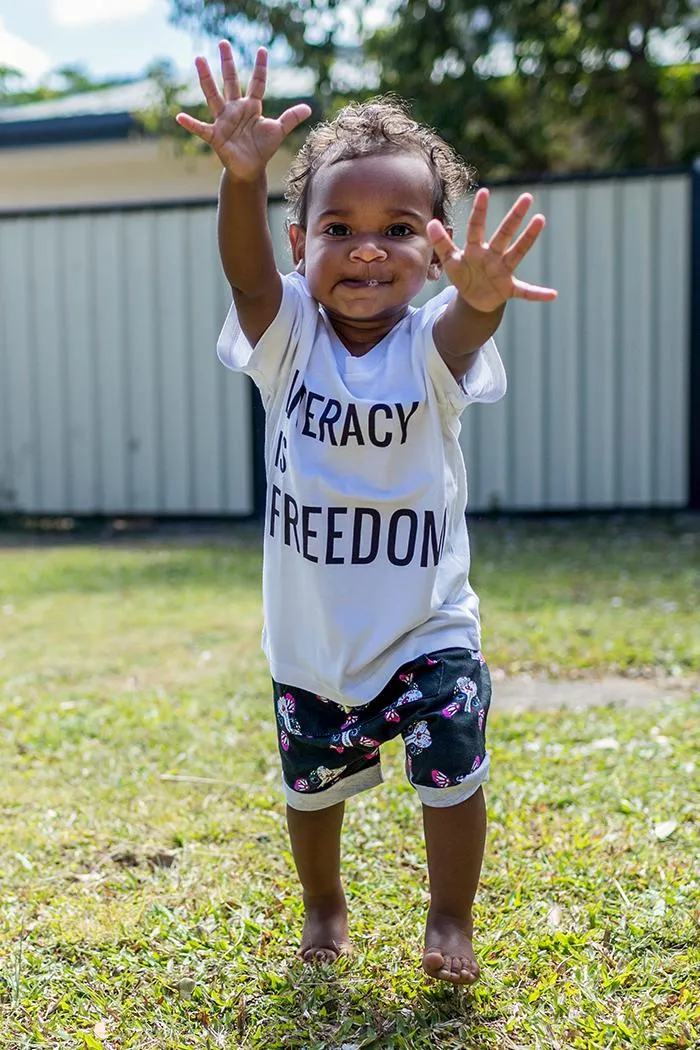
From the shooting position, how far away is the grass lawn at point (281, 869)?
211 cm

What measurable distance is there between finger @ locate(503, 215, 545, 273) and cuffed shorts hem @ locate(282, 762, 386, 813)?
0.98 m

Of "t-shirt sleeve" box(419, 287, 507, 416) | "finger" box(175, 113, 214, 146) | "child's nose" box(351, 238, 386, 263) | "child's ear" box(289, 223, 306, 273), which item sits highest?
"finger" box(175, 113, 214, 146)

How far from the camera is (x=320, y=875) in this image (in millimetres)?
2352

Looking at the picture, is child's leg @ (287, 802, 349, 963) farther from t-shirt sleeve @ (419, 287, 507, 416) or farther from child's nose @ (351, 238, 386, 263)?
child's nose @ (351, 238, 386, 263)

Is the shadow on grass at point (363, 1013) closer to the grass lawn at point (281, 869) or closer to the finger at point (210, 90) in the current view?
the grass lawn at point (281, 869)

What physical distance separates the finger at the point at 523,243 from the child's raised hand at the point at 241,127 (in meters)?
0.44

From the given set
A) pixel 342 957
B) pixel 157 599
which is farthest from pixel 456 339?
pixel 157 599

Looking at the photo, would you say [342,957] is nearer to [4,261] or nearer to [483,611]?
[483,611]

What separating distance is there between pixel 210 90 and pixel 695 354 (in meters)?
7.10

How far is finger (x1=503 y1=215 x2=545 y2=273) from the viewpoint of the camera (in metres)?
1.88

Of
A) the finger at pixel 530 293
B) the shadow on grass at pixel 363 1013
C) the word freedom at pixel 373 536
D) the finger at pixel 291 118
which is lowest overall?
the shadow on grass at pixel 363 1013

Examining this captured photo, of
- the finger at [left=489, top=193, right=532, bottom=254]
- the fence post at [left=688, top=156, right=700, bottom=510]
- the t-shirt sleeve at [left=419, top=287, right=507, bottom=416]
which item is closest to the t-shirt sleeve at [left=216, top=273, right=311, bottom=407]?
the t-shirt sleeve at [left=419, top=287, right=507, bottom=416]

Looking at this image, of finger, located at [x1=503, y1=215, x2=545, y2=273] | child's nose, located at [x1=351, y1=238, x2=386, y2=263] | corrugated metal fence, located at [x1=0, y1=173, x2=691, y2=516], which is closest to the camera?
finger, located at [x1=503, y1=215, x2=545, y2=273]

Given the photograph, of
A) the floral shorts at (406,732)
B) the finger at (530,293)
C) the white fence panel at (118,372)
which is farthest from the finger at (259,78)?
the white fence panel at (118,372)
